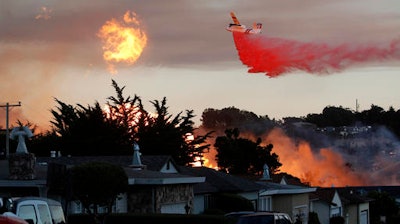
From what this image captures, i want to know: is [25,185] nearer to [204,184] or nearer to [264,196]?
[204,184]

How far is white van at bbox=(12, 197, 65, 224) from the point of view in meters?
23.5

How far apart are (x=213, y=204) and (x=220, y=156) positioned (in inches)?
1698

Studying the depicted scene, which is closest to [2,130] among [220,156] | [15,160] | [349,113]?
[220,156]

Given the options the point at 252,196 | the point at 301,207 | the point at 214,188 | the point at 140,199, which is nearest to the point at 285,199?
the point at 301,207

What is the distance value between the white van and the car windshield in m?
8.77

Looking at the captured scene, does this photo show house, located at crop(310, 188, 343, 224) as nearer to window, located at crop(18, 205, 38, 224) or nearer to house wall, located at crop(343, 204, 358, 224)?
house wall, located at crop(343, 204, 358, 224)

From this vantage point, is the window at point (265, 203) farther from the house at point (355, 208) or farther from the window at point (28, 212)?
the window at point (28, 212)

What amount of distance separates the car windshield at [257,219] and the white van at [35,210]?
28.8 feet

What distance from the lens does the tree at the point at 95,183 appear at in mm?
37531

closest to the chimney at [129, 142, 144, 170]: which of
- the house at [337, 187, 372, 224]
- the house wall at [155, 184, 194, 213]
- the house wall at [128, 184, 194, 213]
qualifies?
the house wall at [155, 184, 194, 213]

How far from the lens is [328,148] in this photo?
116m

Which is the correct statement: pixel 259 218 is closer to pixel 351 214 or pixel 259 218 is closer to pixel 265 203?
pixel 265 203

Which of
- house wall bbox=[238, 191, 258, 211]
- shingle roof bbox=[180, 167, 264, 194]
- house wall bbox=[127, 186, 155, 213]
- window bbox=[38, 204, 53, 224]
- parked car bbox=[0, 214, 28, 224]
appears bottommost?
parked car bbox=[0, 214, 28, 224]

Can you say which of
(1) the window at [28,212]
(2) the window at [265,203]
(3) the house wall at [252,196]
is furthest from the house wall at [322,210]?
(1) the window at [28,212]
